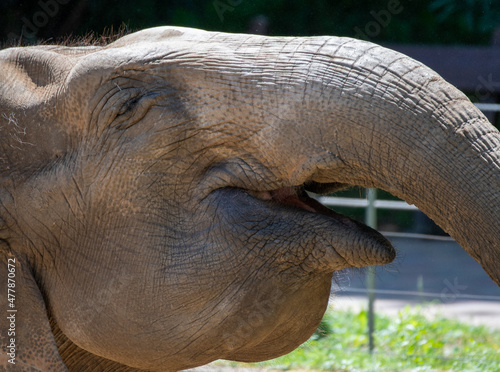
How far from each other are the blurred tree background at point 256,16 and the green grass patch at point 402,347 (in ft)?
8.98

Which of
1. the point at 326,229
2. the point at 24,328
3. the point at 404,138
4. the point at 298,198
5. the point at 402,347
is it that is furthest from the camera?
the point at 402,347

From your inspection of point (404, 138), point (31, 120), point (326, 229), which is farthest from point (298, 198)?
point (31, 120)

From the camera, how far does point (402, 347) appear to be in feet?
19.9

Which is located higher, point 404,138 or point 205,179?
point 404,138

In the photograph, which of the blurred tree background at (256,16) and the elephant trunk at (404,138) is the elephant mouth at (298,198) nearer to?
the elephant trunk at (404,138)

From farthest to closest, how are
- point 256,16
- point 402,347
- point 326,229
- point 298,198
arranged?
point 256,16 < point 402,347 < point 298,198 < point 326,229

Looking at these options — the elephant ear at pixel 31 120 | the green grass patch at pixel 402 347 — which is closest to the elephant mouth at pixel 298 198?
the elephant ear at pixel 31 120

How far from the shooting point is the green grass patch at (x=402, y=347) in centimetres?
547

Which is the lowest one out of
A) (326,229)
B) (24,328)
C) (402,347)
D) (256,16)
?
(402,347)

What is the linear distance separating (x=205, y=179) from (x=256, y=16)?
7.10 m

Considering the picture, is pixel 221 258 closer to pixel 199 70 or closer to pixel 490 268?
pixel 199 70

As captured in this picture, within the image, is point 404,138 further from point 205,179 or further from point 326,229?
point 205,179

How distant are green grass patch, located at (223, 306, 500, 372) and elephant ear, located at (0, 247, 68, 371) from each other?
9.77ft

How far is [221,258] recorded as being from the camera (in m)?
1.99
